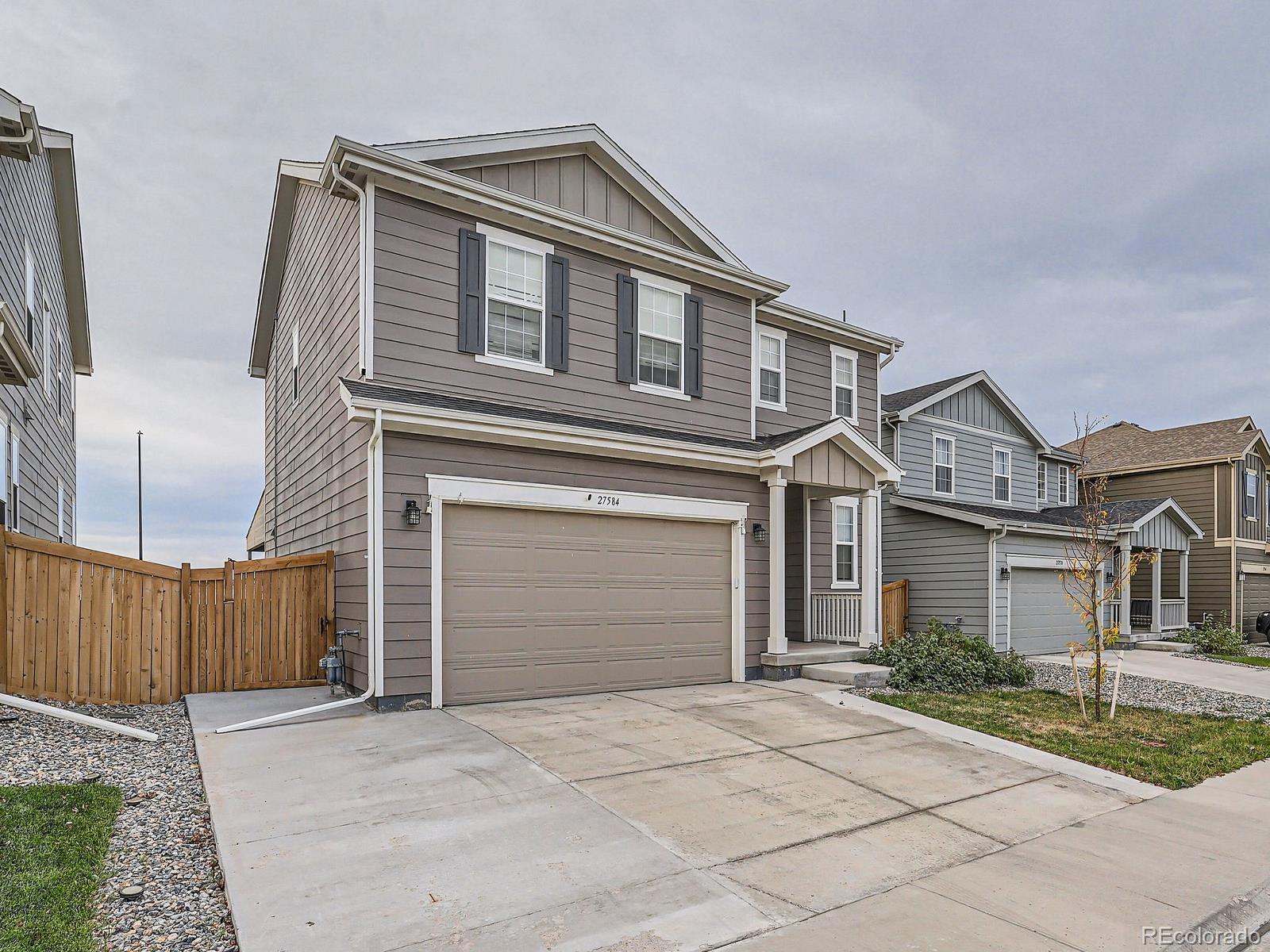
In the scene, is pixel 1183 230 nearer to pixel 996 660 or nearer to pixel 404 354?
pixel 996 660

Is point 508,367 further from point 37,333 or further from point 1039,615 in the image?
point 1039,615

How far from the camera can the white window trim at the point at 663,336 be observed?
35.8 feet

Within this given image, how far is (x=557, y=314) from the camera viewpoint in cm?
1009

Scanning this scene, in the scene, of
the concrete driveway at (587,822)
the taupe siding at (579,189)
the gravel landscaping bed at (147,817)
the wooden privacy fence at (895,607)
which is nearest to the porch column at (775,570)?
the concrete driveway at (587,822)

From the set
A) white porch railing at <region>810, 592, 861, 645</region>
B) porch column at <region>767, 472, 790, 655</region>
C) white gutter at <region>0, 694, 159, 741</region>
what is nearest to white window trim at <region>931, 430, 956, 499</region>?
white porch railing at <region>810, 592, 861, 645</region>

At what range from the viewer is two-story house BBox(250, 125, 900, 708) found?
335 inches

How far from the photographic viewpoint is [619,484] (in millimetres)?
9914

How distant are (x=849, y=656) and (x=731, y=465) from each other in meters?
3.55

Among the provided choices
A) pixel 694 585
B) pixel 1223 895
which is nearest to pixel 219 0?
pixel 694 585

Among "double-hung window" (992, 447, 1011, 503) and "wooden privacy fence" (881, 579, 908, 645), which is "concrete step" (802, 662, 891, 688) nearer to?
"wooden privacy fence" (881, 579, 908, 645)

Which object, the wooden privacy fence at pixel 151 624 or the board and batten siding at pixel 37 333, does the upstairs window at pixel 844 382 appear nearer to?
the wooden privacy fence at pixel 151 624

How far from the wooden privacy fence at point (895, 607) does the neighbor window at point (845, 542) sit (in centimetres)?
168

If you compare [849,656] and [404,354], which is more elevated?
[404,354]

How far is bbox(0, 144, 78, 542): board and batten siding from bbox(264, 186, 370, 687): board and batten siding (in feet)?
11.1
